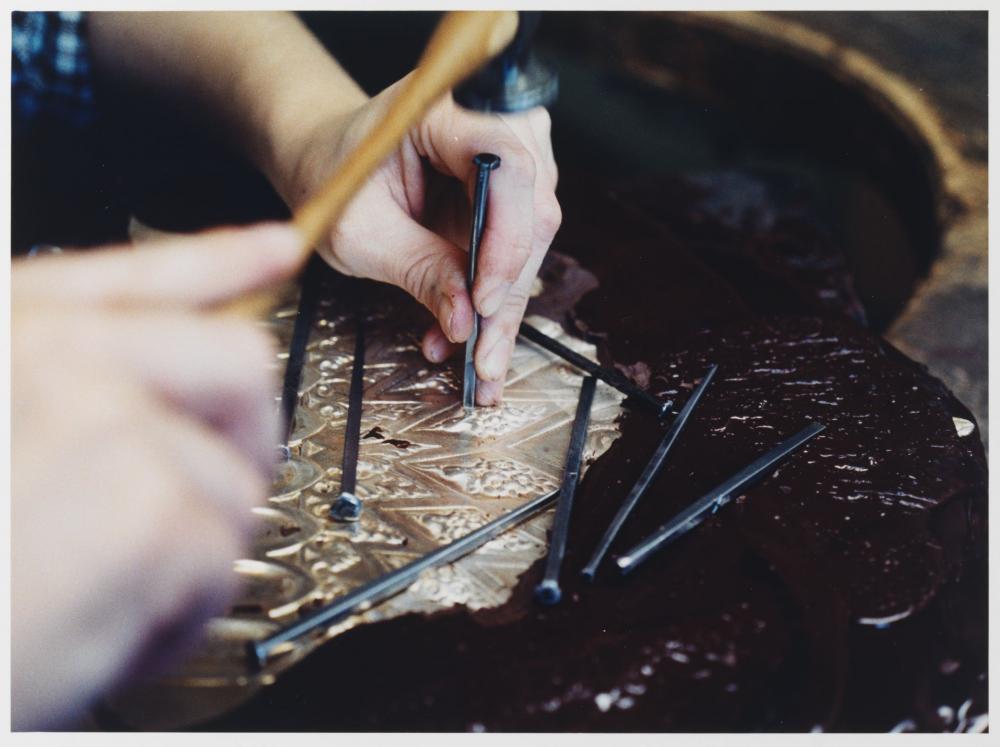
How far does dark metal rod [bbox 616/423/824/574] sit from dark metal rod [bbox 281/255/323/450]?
0.34m

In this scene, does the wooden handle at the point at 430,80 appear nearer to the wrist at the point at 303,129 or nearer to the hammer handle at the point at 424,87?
the hammer handle at the point at 424,87

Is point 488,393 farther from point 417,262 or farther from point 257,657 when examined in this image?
point 257,657

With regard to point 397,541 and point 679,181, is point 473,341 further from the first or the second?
point 679,181

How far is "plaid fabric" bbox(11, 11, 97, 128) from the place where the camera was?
1195mm

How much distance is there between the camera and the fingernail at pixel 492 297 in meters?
0.88

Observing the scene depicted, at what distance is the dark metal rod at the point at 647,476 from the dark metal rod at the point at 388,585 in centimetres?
7

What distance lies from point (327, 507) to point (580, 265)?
525 mm

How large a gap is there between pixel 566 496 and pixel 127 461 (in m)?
0.37

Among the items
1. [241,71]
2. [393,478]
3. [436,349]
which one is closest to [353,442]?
[393,478]

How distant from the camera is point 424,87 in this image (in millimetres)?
715

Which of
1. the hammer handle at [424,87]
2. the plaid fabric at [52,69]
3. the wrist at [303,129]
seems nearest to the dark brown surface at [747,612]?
the hammer handle at [424,87]

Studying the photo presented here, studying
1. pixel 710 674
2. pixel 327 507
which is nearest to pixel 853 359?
pixel 710 674

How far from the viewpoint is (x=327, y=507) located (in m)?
0.80

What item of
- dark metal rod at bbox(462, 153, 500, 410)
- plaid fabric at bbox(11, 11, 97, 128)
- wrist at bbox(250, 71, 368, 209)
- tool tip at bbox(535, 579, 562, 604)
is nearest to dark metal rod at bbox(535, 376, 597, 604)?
tool tip at bbox(535, 579, 562, 604)
